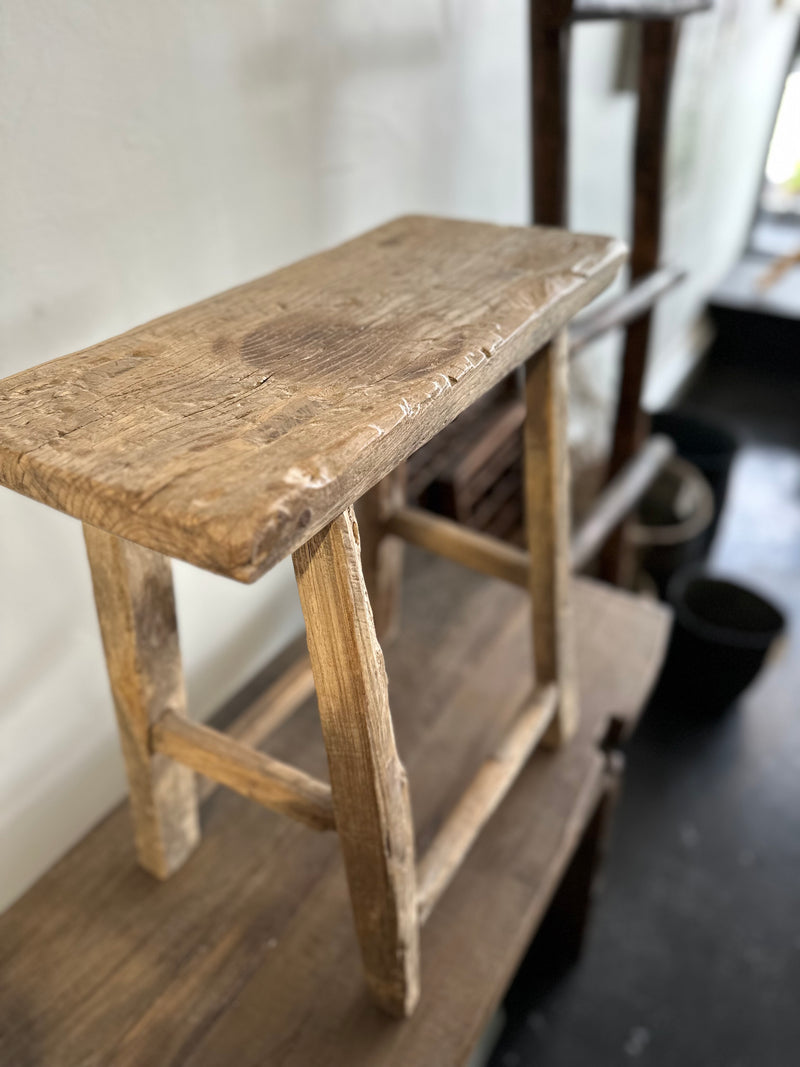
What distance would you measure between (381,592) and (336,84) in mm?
703

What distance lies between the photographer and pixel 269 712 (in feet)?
3.54

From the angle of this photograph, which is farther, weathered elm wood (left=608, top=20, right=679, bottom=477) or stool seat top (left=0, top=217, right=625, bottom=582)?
weathered elm wood (left=608, top=20, right=679, bottom=477)

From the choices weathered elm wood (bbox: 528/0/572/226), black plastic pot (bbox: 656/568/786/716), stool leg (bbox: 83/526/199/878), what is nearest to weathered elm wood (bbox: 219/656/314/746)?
stool leg (bbox: 83/526/199/878)

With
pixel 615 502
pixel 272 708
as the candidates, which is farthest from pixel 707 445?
pixel 272 708

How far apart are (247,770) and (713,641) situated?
4.73 ft

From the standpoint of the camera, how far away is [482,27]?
1.33 meters

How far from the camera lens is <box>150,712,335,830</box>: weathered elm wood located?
0.77 m

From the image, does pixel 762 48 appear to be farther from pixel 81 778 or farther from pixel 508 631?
pixel 81 778

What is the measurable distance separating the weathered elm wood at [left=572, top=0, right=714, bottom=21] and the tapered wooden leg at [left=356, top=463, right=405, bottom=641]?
657 mm

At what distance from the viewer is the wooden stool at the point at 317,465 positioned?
488 mm

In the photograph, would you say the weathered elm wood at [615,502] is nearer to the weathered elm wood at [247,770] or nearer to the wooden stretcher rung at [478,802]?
the wooden stretcher rung at [478,802]

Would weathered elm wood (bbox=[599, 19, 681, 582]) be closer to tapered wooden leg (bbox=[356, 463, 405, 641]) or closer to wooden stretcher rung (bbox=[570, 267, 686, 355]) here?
wooden stretcher rung (bbox=[570, 267, 686, 355])

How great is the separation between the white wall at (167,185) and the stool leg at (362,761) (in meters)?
0.42

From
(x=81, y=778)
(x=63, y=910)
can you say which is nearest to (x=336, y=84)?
(x=81, y=778)
